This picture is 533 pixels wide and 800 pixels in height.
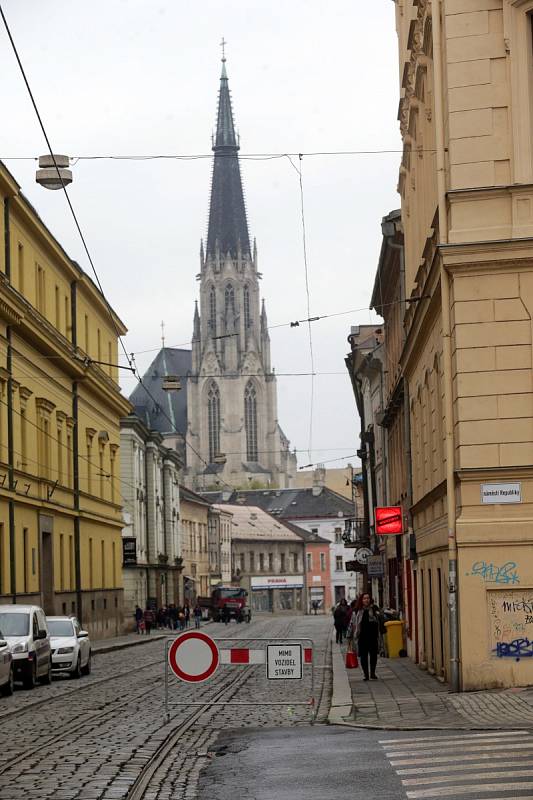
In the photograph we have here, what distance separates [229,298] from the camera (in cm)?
18488

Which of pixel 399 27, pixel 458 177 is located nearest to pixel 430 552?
pixel 458 177

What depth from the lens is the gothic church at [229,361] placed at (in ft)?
602

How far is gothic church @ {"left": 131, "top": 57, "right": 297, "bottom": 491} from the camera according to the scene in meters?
183

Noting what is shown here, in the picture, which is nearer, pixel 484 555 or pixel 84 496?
pixel 484 555

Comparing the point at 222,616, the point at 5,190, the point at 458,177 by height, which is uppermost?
the point at 5,190

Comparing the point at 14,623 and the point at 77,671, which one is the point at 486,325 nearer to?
the point at 14,623

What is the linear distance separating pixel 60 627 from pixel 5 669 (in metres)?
8.09

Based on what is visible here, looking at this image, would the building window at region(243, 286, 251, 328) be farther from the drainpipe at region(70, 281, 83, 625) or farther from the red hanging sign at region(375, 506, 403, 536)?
the red hanging sign at region(375, 506, 403, 536)

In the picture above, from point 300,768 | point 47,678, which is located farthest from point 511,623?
point 47,678

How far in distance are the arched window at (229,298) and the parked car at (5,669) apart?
160 meters

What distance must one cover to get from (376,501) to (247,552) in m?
83.8

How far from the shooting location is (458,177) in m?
20.9

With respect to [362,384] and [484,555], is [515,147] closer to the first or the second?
[484,555]

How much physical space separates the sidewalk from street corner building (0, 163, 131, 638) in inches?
817
